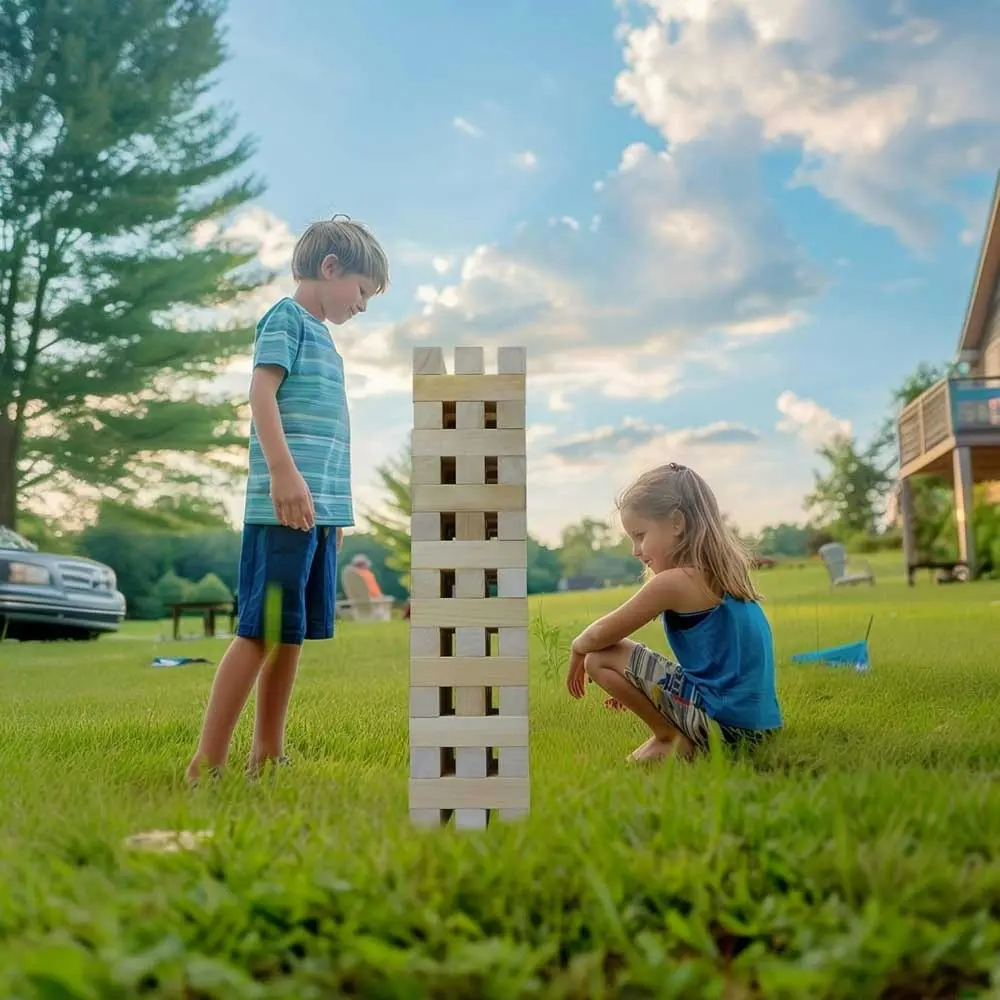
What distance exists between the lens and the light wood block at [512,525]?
186 cm

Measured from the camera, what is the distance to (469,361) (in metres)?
1.91

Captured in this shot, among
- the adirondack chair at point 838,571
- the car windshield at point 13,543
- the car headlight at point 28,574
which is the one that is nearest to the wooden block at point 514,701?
the car headlight at point 28,574

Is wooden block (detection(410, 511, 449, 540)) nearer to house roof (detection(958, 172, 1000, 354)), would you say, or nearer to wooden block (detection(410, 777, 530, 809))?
wooden block (detection(410, 777, 530, 809))

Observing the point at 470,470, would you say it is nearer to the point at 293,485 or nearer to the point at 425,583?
the point at 425,583

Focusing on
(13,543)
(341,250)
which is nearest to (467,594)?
(341,250)

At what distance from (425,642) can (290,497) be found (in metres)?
0.64

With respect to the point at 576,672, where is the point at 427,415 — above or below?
above

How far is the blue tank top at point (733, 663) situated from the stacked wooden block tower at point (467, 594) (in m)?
0.83

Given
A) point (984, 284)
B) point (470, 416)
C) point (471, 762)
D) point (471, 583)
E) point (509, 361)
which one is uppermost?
point (984, 284)

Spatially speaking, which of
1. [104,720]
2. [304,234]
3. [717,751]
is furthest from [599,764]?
[104,720]

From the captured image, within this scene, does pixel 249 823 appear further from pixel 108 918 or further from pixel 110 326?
pixel 110 326

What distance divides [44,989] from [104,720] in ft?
8.13

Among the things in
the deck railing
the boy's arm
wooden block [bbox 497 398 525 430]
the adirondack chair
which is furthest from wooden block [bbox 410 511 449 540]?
the adirondack chair

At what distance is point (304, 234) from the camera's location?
8.81ft
